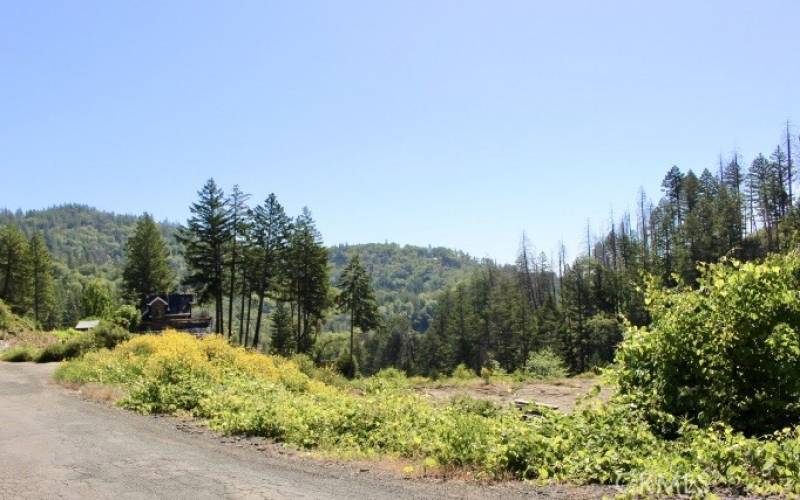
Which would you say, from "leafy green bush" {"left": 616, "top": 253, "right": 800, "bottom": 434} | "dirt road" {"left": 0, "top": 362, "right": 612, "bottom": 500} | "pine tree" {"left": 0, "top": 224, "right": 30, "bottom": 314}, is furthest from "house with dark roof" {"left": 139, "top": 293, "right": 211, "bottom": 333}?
"leafy green bush" {"left": 616, "top": 253, "right": 800, "bottom": 434}

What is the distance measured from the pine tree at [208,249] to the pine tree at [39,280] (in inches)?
1225

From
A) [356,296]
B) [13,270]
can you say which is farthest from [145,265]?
[356,296]

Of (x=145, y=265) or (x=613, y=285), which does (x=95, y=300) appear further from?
(x=613, y=285)

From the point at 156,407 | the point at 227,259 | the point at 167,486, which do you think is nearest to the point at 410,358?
the point at 227,259

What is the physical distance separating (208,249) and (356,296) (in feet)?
54.9

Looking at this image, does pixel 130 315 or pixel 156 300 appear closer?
pixel 130 315

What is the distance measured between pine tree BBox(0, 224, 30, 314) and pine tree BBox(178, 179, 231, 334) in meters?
27.0

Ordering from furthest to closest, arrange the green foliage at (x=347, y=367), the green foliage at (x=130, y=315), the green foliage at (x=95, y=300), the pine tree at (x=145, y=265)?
1. the green foliage at (x=95, y=300)
2. the pine tree at (x=145, y=265)
3. the green foliage at (x=347, y=367)
4. the green foliage at (x=130, y=315)

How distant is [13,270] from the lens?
61875 millimetres

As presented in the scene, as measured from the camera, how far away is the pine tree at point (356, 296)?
58.0 metres

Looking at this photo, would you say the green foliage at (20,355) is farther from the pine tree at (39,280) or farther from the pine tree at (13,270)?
the pine tree at (39,280)

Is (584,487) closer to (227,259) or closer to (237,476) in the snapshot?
(237,476)

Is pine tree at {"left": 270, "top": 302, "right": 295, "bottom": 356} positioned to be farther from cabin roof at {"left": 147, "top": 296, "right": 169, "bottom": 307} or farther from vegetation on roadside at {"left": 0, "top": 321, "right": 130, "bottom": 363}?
vegetation on roadside at {"left": 0, "top": 321, "right": 130, "bottom": 363}

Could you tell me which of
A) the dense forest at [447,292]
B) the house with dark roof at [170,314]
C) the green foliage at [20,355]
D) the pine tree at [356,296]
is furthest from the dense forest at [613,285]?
the green foliage at [20,355]
